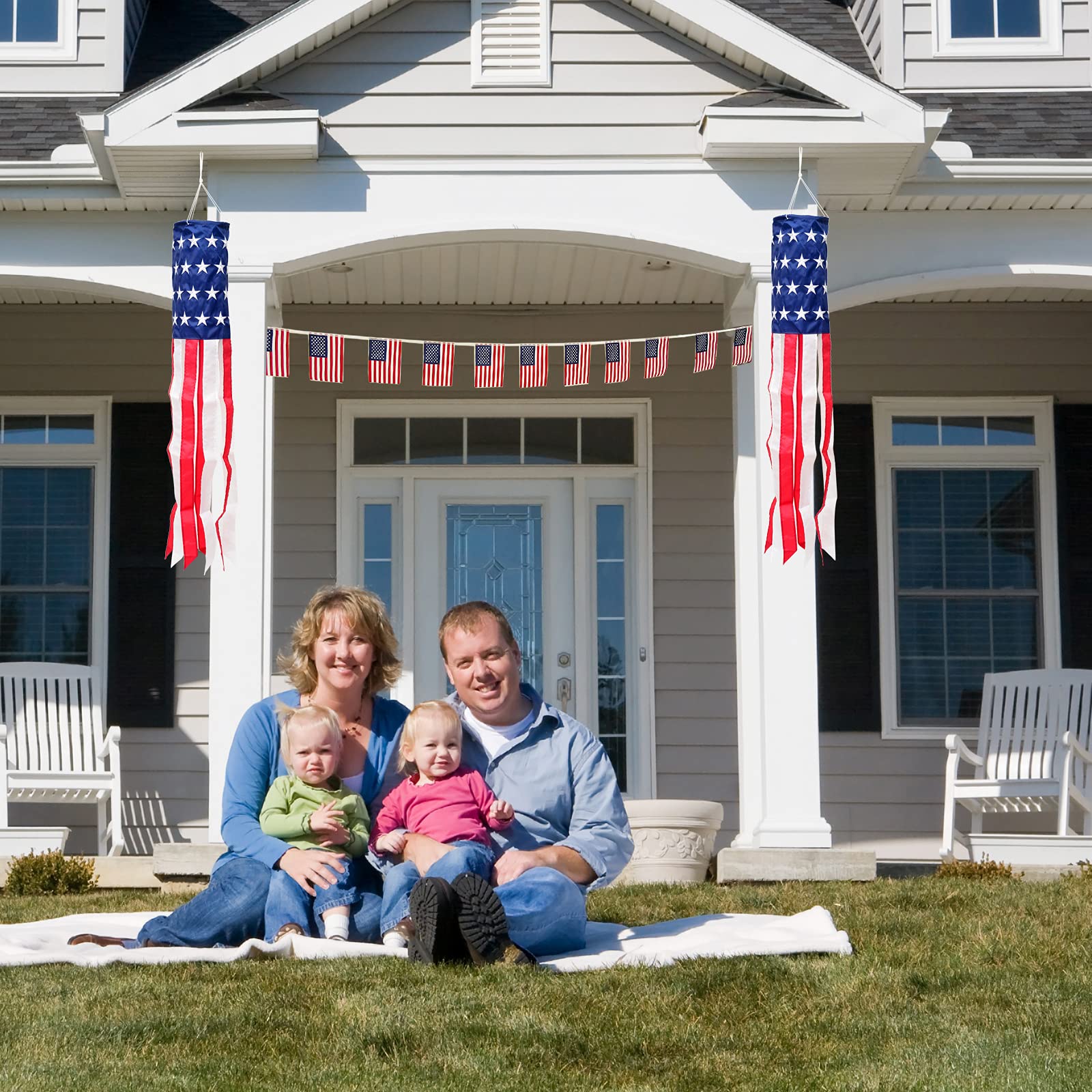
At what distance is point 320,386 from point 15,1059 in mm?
6106

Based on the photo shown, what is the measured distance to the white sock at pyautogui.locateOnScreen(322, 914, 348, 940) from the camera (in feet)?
14.6

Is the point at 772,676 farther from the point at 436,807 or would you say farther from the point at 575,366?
the point at 436,807

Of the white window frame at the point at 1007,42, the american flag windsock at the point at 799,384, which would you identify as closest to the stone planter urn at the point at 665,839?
the american flag windsock at the point at 799,384

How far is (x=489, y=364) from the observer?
7.81 meters

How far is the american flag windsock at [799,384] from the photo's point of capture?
695 cm

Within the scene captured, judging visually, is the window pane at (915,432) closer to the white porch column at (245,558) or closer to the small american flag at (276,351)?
the small american flag at (276,351)

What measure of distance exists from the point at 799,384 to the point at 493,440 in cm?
255

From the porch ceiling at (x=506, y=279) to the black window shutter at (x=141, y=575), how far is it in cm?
110

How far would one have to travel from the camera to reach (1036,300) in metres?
9.10

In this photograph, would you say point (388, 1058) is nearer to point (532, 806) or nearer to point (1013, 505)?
point (532, 806)

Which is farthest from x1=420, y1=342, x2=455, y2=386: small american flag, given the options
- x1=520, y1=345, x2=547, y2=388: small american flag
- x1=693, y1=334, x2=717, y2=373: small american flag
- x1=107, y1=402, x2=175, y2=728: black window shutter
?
x1=107, y1=402, x2=175, y2=728: black window shutter

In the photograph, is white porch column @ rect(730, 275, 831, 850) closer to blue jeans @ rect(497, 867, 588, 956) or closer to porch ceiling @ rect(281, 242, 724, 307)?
porch ceiling @ rect(281, 242, 724, 307)

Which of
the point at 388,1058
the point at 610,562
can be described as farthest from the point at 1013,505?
the point at 388,1058

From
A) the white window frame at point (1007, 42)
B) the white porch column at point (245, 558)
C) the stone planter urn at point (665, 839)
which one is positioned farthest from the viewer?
the white window frame at point (1007, 42)
